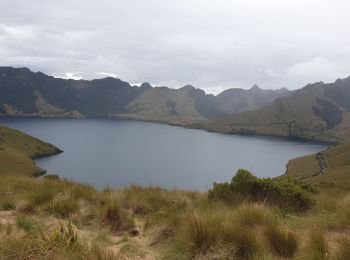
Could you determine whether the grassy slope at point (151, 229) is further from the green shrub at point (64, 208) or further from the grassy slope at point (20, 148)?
the grassy slope at point (20, 148)

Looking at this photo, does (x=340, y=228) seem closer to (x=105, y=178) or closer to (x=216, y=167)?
(x=105, y=178)

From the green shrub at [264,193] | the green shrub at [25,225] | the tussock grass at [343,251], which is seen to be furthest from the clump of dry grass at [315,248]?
the green shrub at [25,225]

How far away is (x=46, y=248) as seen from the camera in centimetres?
604

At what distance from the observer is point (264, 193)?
13.9 m

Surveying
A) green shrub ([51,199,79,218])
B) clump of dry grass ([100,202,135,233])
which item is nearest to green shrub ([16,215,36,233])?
green shrub ([51,199,79,218])

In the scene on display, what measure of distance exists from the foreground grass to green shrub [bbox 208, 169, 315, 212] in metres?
0.46

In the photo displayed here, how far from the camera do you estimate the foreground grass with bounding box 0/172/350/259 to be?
245 inches

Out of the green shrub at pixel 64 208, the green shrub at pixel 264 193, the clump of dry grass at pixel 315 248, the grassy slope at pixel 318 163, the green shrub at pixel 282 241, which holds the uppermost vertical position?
the clump of dry grass at pixel 315 248

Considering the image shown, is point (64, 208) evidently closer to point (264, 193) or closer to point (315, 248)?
A: point (315, 248)

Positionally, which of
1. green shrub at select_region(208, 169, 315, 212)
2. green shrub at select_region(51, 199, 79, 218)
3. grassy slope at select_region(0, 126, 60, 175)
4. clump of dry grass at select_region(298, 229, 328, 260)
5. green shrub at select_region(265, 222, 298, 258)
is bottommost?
grassy slope at select_region(0, 126, 60, 175)

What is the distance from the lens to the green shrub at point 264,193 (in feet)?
41.4

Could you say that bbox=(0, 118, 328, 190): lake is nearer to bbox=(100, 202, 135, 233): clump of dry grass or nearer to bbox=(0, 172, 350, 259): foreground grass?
bbox=(0, 172, 350, 259): foreground grass

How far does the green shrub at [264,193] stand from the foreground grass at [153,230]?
0.46 meters

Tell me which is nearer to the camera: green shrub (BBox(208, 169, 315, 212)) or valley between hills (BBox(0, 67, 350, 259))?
valley between hills (BBox(0, 67, 350, 259))
